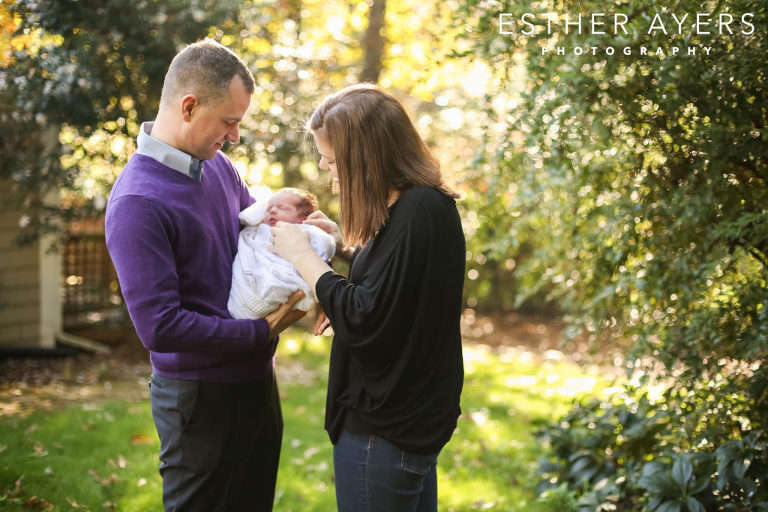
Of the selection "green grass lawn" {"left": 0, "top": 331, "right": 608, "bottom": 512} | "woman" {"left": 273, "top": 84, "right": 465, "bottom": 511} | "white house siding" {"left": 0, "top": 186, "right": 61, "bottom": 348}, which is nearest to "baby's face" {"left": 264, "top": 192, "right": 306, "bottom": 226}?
"woman" {"left": 273, "top": 84, "right": 465, "bottom": 511}

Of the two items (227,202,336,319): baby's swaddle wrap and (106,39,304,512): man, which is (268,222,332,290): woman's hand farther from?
(106,39,304,512): man

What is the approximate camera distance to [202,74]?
6.63 feet

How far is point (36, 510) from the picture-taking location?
3197mm

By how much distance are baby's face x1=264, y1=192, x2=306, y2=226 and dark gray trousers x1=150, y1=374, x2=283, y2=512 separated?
1.89 feet

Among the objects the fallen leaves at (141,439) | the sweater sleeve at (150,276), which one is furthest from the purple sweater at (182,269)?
the fallen leaves at (141,439)

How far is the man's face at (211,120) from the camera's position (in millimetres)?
2059

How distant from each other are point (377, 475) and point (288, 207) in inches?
38.4

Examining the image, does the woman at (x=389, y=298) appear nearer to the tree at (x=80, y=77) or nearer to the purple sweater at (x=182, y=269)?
the purple sweater at (x=182, y=269)

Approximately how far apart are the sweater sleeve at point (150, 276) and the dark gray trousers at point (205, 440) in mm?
229

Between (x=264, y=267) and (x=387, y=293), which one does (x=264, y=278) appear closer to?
(x=264, y=267)

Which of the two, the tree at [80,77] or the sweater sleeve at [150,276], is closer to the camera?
the sweater sleeve at [150,276]

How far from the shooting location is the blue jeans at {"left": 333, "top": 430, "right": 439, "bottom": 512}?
1877 millimetres

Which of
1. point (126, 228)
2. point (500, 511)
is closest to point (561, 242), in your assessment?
point (500, 511)

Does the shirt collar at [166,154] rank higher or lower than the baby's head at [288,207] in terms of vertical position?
higher
